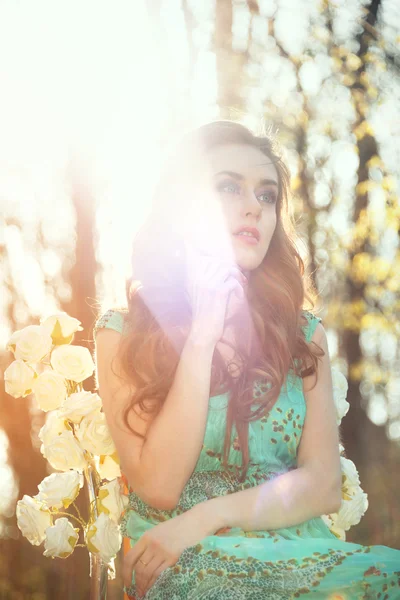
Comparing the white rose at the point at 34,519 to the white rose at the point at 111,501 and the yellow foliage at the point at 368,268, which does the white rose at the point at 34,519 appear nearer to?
the white rose at the point at 111,501

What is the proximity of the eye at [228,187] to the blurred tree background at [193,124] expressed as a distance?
1804mm

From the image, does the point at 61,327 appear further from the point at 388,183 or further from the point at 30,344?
the point at 388,183

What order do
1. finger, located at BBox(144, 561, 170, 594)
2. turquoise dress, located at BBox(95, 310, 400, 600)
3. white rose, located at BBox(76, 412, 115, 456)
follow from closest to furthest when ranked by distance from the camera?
turquoise dress, located at BBox(95, 310, 400, 600)
finger, located at BBox(144, 561, 170, 594)
white rose, located at BBox(76, 412, 115, 456)

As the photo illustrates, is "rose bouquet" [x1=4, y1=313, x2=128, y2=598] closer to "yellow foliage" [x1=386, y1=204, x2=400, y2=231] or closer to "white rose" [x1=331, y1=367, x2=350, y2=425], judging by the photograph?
"white rose" [x1=331, y1=367, x2=350, y2=425]

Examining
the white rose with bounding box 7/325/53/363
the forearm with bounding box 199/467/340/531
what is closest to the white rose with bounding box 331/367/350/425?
the forearm with bounding box 199/467/340/531

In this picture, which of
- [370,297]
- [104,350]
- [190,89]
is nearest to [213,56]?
[190,89]

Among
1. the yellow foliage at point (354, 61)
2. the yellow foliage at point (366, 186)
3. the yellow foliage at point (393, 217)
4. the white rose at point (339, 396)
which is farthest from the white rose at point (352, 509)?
the yellow foliage at point (354, 61)

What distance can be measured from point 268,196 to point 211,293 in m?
0.56

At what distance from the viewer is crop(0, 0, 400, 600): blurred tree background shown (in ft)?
15.3

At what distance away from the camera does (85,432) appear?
2250 millimetres

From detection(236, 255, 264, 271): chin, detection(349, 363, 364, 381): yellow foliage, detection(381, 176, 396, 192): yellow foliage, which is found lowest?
detection(349, 363, 364, 381): yellow foliage

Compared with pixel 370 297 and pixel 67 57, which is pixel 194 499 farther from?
pixel 370 297

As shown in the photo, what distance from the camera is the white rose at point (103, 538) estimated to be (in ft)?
7.07

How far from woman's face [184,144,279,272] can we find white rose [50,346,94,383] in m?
0.58
